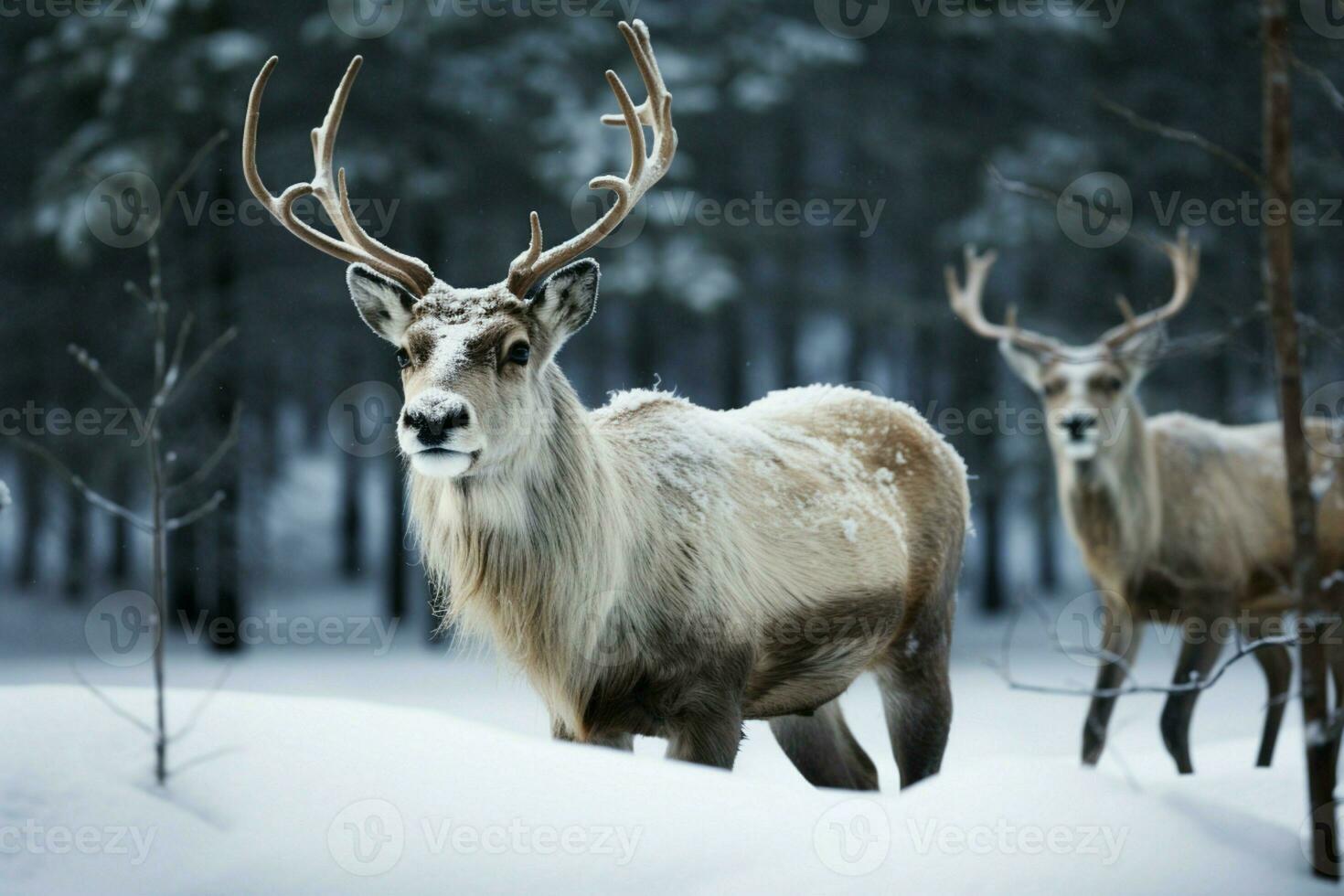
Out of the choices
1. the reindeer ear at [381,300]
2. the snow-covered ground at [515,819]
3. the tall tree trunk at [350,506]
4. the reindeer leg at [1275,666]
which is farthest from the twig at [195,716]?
the tall tree trunk at [350,506]

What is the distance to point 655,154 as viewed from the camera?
529 cm

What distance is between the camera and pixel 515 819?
3.55 meters

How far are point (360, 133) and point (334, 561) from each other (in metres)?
7.64

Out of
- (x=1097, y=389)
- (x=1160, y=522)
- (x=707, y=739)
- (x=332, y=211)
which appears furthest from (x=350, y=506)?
(x=707, y=739)

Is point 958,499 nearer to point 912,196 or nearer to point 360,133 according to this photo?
point 360,133

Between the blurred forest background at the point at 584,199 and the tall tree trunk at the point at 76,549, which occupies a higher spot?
the blurred forest background at the point at 584,199

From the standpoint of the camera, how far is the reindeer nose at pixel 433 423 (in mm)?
4195

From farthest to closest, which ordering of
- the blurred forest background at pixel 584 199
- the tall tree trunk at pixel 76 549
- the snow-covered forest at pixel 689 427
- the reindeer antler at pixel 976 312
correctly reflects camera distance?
→ the tall tree trunk at pixel 76 549
the blurred forest background at pixel 584 199
the reindeer antler at pixel 976 312
the snow-covered forest at pixel 689 427

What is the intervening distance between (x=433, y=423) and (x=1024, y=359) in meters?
5.54

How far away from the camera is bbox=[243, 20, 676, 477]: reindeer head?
4.29 m

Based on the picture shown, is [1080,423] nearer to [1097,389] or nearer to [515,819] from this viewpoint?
[1097,389]

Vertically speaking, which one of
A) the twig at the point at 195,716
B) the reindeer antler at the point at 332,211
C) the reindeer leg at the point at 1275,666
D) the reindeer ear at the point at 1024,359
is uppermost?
the reindeer antler at the point at 332,211

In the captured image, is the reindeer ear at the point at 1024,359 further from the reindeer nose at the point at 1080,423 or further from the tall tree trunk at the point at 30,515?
the tall tree trunk at the point at 30,515

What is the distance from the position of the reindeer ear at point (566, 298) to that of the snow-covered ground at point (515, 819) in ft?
4.77
